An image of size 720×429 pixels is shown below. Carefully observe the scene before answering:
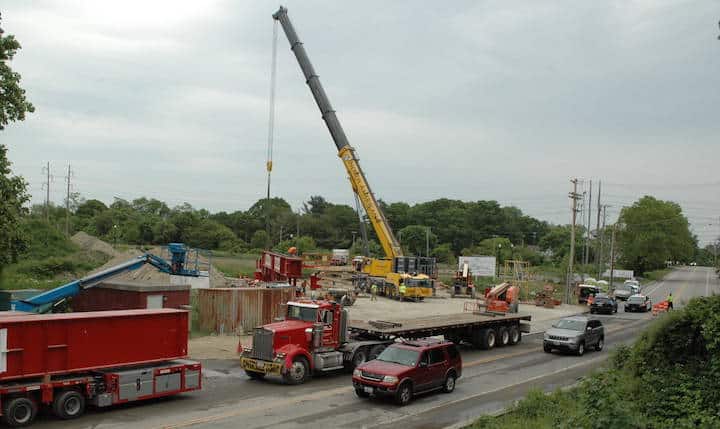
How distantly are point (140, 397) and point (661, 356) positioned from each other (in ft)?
42.4

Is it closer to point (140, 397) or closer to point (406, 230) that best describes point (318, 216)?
point (406, 230)

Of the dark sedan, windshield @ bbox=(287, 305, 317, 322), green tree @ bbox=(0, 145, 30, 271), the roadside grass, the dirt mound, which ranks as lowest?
the roadside grass

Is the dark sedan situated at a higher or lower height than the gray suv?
lower

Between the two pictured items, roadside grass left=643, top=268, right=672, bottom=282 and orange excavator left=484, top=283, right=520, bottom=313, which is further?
roadside grass left=643, top=268, right=672, bottom=282

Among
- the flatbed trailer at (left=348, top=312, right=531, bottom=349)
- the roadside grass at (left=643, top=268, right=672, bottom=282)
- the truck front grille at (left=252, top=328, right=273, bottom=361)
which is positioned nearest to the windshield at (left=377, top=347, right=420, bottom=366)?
the truck front grille at (left=252, top=328, right=273, bottom=361)

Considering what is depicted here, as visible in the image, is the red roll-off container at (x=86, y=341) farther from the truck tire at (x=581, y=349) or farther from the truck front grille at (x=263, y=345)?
the truck tire at (x=581, y=349)

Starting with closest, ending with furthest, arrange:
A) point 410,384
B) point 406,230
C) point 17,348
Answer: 1. point 17,348
2. point 410,384
3. point 406,230

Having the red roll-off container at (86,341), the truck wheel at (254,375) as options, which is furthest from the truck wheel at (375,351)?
the red roll-off container at (86,341)

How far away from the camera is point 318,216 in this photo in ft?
472

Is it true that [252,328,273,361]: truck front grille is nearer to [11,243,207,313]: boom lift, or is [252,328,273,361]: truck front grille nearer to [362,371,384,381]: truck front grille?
[362,371,384,381]: truck front grille

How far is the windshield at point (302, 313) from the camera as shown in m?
19.6

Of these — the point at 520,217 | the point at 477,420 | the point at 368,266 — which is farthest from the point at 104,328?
the point at 520,217

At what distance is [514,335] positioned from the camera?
2914 cm

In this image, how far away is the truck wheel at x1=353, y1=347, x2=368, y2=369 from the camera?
65.9ft
